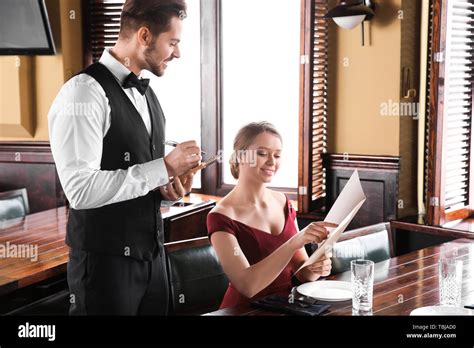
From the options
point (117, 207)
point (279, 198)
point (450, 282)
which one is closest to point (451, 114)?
point (279, 198)

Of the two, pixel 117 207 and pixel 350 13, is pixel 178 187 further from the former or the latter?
pixel 350 13

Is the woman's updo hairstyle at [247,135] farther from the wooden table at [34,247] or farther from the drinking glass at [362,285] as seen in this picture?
the wooden table at [34,247]

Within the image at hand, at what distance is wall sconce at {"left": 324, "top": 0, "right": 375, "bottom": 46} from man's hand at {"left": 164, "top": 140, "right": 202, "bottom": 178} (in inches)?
76.1

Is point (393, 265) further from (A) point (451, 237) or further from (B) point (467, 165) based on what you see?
(B) point (467, 165)

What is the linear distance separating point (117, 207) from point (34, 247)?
961 mm

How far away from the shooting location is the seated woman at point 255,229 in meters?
1.92

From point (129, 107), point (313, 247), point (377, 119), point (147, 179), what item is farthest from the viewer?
point (377, 119)

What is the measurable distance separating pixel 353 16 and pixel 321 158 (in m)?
0.77

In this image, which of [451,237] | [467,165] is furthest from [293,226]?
[467,165]

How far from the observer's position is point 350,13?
10.7ft

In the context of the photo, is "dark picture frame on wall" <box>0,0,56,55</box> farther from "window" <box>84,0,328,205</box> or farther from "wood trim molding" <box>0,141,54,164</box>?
"wood trim molding" <box>0,141,54,164</box>

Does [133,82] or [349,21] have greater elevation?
[349,21]

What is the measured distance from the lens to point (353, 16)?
3268mm

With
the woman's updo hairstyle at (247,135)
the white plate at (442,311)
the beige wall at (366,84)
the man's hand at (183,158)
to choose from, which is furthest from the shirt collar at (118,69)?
the beige wall at (366,84)
